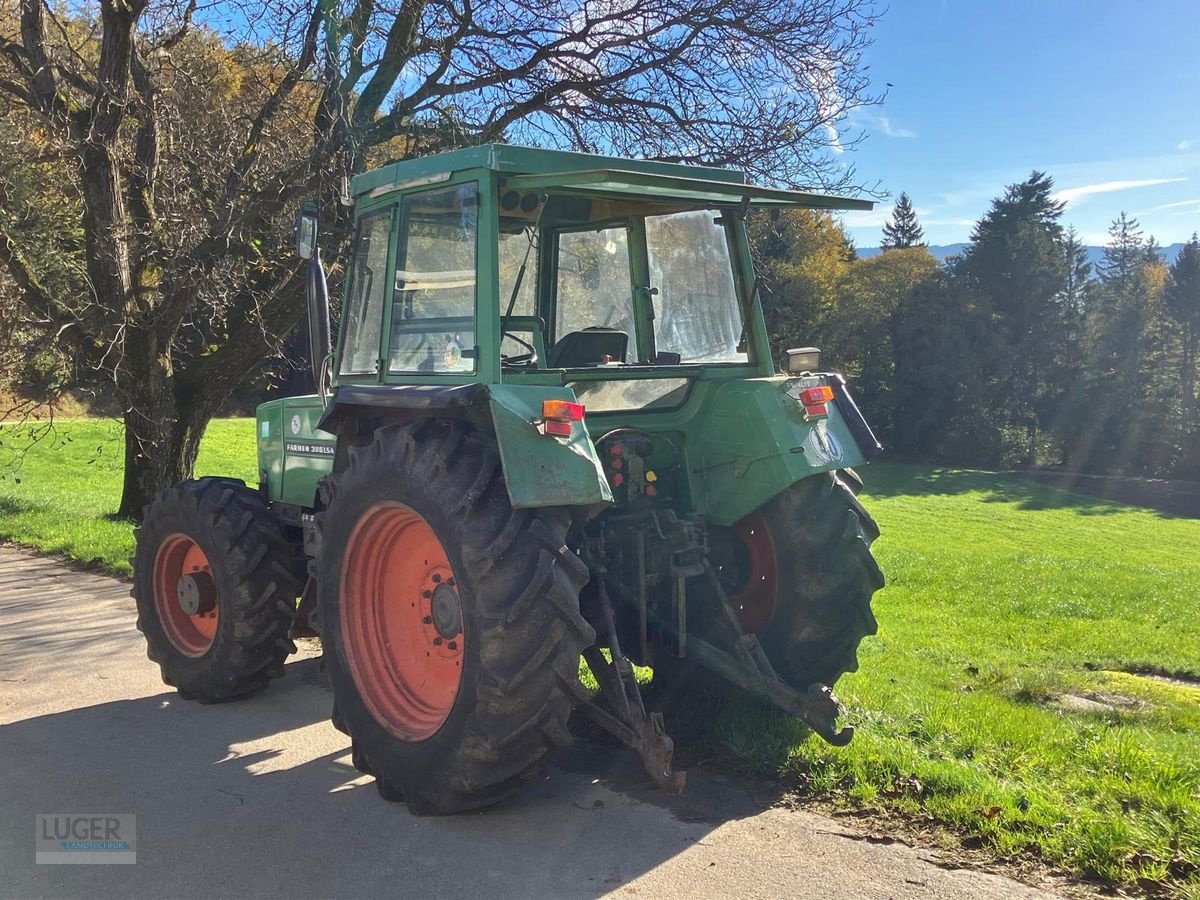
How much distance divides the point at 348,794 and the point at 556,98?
26.2 feet

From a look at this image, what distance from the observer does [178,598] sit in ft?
18.8

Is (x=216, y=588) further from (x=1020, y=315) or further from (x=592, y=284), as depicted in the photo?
(x=1020, y=315)

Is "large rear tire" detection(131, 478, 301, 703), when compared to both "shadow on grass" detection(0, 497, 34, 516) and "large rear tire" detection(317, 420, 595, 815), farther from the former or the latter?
"shadow on grass" detection(0, 497, 34, 516)

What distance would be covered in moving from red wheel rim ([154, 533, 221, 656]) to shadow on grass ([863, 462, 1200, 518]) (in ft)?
115

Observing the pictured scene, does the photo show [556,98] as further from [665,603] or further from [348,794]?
[348,794]

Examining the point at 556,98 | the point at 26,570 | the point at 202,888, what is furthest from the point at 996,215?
the point at 202,888

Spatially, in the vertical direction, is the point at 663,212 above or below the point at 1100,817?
above

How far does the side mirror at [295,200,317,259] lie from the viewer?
4.75m

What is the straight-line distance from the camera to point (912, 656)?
757 cm

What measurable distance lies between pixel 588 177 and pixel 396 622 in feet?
6.92

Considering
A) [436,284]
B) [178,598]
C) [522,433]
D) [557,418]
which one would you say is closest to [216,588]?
[178,598]

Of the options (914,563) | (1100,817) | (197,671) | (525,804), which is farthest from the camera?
(914,563)

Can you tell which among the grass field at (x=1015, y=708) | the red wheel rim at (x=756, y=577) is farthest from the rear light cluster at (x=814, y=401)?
the grass field at (x=1015, y=708)

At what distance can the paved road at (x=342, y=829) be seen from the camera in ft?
11.2
